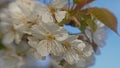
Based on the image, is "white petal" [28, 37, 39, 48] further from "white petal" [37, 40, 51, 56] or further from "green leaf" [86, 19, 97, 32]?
"green leaf" [86, 19, 97, 32]

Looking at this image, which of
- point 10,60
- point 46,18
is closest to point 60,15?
point 46,18

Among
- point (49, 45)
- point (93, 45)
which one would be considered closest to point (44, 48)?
point (49, 45)

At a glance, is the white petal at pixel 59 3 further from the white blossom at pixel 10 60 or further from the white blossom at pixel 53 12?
the white blossom at pixel 10 60

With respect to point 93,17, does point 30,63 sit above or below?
below

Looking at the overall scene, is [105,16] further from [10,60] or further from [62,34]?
[10,60]

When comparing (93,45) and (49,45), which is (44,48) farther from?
(93,45)

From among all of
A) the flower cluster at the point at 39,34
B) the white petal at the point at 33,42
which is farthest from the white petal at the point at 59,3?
the white petal at the point at 33,42
